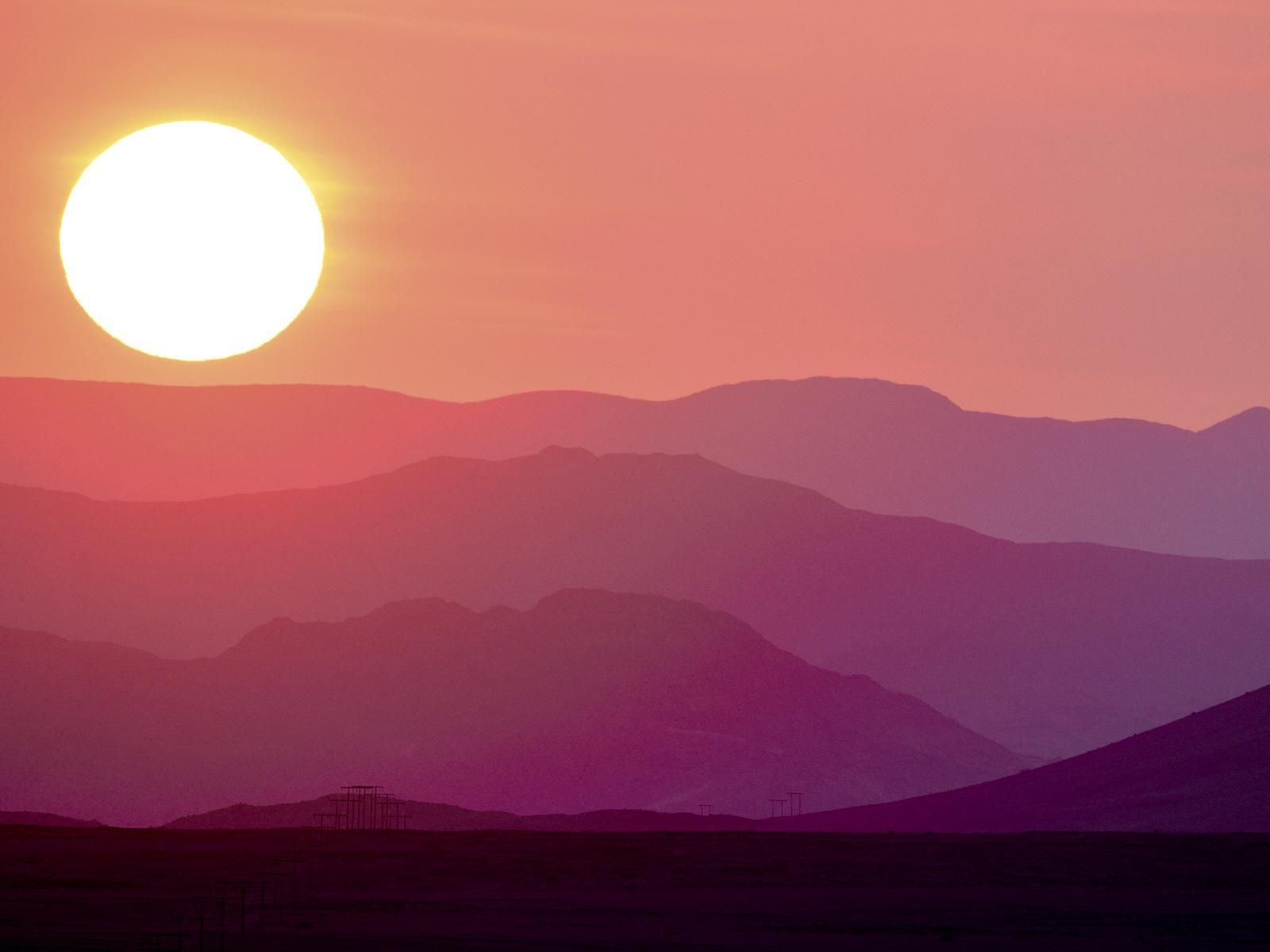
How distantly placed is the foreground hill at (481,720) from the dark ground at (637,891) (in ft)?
207

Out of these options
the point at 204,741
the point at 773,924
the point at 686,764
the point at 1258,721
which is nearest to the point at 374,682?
the point at 204,741

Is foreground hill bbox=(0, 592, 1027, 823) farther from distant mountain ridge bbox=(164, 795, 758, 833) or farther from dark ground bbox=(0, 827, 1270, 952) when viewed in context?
Answer: dark ground bbox=(0, 827, 1270, 952)

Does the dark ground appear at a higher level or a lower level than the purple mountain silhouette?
lower

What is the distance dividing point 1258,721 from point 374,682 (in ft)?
267

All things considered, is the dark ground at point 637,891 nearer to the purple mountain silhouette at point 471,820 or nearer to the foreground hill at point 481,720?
the purple mountain silhouette at point 471,820

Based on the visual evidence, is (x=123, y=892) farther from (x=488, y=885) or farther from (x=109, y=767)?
(x=109, y=767)

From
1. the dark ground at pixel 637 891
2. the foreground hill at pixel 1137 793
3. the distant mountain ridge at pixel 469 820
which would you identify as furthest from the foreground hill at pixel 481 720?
the dark ground at pixel 637 891

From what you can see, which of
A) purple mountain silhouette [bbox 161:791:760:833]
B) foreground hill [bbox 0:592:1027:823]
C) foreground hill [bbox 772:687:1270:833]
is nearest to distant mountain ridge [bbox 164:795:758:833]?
purple mountain silhouette [bbox 161:791:760:833]

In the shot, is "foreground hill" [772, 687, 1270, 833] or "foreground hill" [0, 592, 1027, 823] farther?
"foreground hill" [0, 592, 1027, 823]

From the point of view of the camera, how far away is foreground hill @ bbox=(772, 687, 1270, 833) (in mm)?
103062

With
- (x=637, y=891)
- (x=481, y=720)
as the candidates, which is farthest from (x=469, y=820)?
(x=637, y=891)

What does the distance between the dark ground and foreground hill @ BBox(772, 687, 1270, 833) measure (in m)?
13.0

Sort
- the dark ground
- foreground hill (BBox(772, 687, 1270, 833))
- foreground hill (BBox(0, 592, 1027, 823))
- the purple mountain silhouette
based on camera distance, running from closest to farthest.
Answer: the dark ground, foreground hill (BBox(772, 687, 1270, 833)), the purple mountain silhouette, foreground hill (BBox(0, 592, 1027, 823))

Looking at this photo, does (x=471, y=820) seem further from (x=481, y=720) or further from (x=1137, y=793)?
(x=481, y=720)
